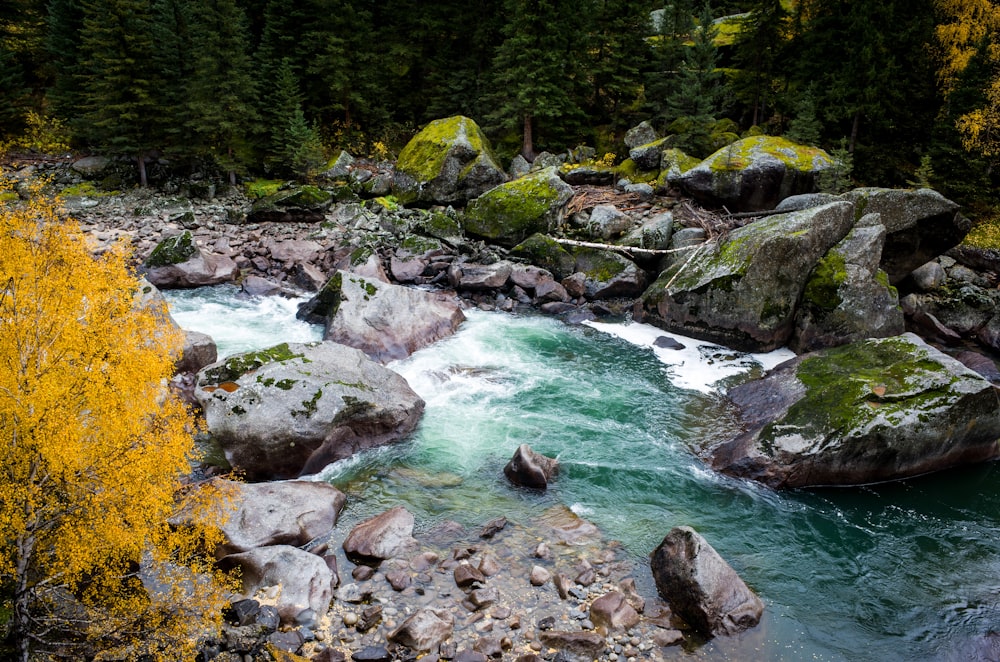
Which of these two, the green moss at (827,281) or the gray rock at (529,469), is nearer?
the gray rock at (529,469)

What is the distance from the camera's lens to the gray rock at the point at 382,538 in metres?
8.60

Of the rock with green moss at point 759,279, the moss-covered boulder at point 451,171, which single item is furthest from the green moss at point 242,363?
the moss-covered boulder at point 451,171

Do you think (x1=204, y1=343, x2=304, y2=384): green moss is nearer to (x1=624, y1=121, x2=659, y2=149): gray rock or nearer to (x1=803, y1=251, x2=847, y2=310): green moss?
(x1=803, y1=251, x2=847, y2=310): green moss

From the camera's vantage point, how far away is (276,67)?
33031 millimetres

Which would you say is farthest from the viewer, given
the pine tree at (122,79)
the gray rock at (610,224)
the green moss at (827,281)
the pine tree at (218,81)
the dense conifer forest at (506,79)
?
the pine tree at (218,81)

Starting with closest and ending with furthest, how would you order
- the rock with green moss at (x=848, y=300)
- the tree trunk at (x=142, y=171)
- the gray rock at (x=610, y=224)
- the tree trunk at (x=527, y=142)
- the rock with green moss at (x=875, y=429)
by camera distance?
the rock with green moss at (x=875, y=429) < the rock with green moss at (x=848, y=300) < the gray rock at (x=610, y=224) < the tree trunk at (x=142, y=171) < the tree trunk at (x=527, y=142)

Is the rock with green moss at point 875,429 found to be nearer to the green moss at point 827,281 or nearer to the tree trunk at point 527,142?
the green moss at point 827,281

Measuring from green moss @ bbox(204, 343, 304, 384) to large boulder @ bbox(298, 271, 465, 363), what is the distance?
310 cm

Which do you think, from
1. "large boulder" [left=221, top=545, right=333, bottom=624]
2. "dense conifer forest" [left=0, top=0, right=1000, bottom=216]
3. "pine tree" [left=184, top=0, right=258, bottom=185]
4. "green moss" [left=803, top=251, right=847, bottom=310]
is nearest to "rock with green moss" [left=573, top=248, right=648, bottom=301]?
"green moss" [left=803, top=251, right=847, bottom=310]

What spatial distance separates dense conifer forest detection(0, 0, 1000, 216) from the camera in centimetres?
2453

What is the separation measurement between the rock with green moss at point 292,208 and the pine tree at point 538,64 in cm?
1066

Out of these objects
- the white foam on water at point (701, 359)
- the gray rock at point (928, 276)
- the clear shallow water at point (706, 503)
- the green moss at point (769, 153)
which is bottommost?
the clear shallow water at point (706, 503)

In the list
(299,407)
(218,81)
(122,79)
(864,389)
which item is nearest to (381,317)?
(299,407)

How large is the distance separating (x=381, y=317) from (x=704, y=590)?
10.7m
